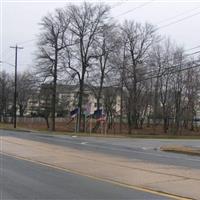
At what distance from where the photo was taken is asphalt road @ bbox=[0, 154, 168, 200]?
11320mm

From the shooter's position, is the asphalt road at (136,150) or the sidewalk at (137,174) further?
the asphalt road at (136,150)

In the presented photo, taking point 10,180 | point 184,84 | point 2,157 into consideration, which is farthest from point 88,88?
point 10,180

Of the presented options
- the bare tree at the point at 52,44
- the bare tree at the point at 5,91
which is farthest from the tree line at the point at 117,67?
the bare tree at the point at 5,91

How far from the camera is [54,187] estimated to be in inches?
500

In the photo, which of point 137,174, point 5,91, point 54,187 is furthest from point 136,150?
point 5,91

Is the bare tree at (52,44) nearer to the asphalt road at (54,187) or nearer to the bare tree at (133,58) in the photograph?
the bare tree at (133,58)

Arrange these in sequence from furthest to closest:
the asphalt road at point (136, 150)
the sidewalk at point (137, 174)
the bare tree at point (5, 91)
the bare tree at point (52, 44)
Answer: the bare tree at point (5, 91), the bare tree at point (52, 44), the asphalt road at point (136, 150), the sidewalk at point (137, 174)

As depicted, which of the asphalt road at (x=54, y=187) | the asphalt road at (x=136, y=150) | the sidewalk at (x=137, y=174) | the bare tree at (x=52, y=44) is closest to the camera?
the asphalt road at (x=54, y=187)

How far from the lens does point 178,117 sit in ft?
274

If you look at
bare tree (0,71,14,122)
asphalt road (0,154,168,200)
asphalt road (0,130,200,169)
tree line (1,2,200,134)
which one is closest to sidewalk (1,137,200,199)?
asphalt road (0,154,168,200)

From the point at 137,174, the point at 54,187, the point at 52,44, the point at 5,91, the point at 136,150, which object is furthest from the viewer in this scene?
the point at 5,91

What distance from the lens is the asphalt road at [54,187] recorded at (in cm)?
1132

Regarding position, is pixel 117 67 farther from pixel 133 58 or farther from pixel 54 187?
pixel 54 187

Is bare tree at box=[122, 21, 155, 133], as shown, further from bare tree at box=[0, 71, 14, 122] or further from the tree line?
bare tree at box=[0, 71, 14, 122]
